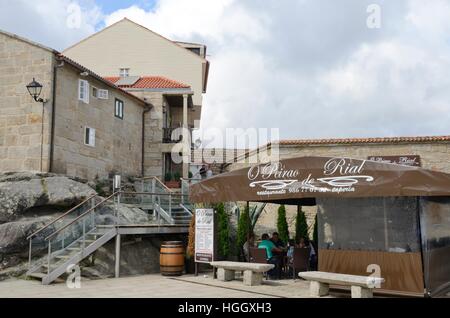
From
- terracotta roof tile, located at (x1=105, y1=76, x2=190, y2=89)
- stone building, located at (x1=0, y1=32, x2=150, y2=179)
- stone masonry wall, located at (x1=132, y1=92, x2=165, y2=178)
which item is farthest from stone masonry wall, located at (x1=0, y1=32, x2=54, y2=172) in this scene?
terracotta roof tile, located at (x1=105, y1=76, x2=190, y2=89)

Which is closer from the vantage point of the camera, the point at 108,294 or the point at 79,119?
the point at 108,294

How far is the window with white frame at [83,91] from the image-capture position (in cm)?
1959

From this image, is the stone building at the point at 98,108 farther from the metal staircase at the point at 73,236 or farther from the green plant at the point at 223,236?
the green plant at the point at 223,236

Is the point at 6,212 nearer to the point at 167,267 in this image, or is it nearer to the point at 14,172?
the point at 14,172

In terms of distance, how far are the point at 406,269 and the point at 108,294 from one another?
606 centimetres

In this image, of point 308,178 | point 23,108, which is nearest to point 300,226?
point 308,178

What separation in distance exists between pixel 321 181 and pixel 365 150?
11.3 metres

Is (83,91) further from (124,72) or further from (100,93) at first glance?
(124,72)

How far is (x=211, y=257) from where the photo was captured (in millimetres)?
12484

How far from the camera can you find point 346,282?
335 inches

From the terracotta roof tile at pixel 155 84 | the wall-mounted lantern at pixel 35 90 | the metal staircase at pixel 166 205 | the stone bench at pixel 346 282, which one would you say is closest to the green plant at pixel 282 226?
the metal staircase at pixel 166 205

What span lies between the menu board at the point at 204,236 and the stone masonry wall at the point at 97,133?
24.3ft

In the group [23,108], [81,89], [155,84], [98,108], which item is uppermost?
[155,84]

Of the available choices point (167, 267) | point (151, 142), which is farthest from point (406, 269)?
point (151, 142)
